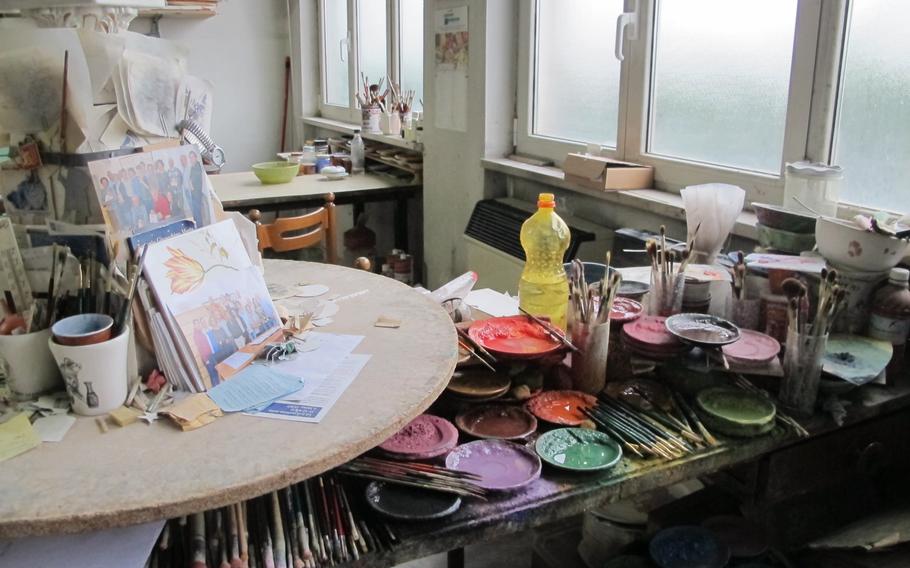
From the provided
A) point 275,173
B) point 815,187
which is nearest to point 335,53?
point 275,173

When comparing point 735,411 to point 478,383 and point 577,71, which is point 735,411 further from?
point 577,71

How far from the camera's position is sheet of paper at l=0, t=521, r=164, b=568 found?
876 millimetres

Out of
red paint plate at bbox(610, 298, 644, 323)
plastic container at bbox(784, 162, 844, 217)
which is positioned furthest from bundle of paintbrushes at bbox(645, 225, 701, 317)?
→ plastic container at bbox(784, 162, 844, 217)

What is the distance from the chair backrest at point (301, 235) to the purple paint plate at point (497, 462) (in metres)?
1.45

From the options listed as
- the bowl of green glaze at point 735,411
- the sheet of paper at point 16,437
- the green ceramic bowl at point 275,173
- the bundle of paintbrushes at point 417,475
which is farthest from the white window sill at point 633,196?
the sheet of paper at point 16,437

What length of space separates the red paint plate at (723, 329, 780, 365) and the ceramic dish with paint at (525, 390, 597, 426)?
28 centimetres

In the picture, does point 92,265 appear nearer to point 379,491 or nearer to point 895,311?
point 379,491

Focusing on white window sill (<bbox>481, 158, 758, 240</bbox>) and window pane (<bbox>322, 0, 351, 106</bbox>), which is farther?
window pane (<bbox>322, 0, 351, 106</bbox>)

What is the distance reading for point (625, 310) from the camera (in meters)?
1.47

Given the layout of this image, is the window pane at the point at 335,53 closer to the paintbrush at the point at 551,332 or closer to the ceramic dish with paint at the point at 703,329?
the paintbrush at the point at 551,332

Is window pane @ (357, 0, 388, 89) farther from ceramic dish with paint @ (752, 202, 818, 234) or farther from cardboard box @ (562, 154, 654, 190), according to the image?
ceramic dish with paint @ (752, 202, 818, 234)

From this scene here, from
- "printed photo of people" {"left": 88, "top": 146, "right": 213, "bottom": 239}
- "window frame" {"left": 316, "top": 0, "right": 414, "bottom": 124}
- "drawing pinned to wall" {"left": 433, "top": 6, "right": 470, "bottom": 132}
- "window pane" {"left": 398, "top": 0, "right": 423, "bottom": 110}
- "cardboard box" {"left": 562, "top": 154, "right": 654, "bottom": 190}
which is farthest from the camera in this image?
"window frame" {"left": 316, "top": 0, "right": 414, "bottom": 124}

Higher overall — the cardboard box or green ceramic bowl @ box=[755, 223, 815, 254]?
the cardboard box

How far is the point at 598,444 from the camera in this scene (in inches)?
46.9
